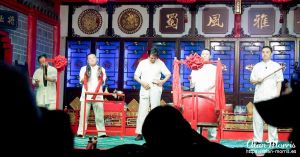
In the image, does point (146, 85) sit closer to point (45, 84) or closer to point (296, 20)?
point (45, 84)

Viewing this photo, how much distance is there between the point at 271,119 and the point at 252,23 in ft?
29.7

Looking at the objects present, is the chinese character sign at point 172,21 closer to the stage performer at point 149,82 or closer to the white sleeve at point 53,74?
the stage performer at point 149,82

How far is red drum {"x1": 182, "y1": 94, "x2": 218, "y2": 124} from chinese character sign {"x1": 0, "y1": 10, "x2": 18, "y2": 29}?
3.75 m

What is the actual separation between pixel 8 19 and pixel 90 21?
271 centimetres

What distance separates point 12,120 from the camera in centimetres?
81

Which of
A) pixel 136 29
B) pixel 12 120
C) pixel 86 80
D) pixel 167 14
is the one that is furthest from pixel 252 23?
pixel 12 120

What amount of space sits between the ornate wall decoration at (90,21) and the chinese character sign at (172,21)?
1.45 metres

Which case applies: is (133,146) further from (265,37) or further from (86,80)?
(265,37)

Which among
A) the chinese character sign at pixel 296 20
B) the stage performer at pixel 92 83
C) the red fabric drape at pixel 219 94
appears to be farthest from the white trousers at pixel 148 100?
the chinese character sign at pixel 296 20

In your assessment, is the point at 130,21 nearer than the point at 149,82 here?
No

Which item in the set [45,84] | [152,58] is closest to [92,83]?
[45,84]

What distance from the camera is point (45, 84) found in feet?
24.6

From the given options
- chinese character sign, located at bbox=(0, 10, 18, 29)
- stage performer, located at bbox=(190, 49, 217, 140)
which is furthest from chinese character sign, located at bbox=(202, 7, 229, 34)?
chinese character sign, located at bbox=(0, 10, 18, 29)

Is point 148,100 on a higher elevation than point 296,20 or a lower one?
lower
